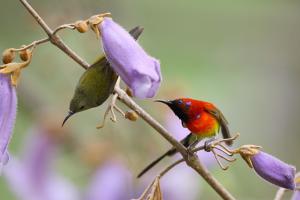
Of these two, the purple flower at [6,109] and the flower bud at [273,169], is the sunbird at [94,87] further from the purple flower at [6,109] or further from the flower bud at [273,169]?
the flower bud at [273,169]

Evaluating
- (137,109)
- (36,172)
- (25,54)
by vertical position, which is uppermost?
(25,54)

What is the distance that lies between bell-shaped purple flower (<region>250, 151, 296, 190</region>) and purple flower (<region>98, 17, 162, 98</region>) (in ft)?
0.97

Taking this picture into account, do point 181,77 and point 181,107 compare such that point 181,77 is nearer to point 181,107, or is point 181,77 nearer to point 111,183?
point 111,183

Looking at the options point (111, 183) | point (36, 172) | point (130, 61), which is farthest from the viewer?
point (36, 172)

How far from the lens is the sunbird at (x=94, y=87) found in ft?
5.33

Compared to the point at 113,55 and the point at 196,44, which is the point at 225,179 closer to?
the point at 196,44

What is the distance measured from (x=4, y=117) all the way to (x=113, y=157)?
1.07 meters

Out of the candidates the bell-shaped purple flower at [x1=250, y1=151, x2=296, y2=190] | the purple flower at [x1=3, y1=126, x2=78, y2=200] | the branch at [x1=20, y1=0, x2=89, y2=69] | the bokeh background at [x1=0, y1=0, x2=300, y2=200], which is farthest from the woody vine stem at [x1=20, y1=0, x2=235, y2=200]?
the purple flower at [x1=3, y1=126, x2=78, y2=200]

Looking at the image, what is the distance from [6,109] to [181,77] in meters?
3.34

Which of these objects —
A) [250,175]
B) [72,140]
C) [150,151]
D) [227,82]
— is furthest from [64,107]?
[227,82]

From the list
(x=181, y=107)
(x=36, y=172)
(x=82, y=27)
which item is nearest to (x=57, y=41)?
(x=82, y=27)

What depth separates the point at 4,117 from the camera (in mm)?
1777

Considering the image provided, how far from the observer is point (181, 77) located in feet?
16.6

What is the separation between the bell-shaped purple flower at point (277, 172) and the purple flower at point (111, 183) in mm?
991
